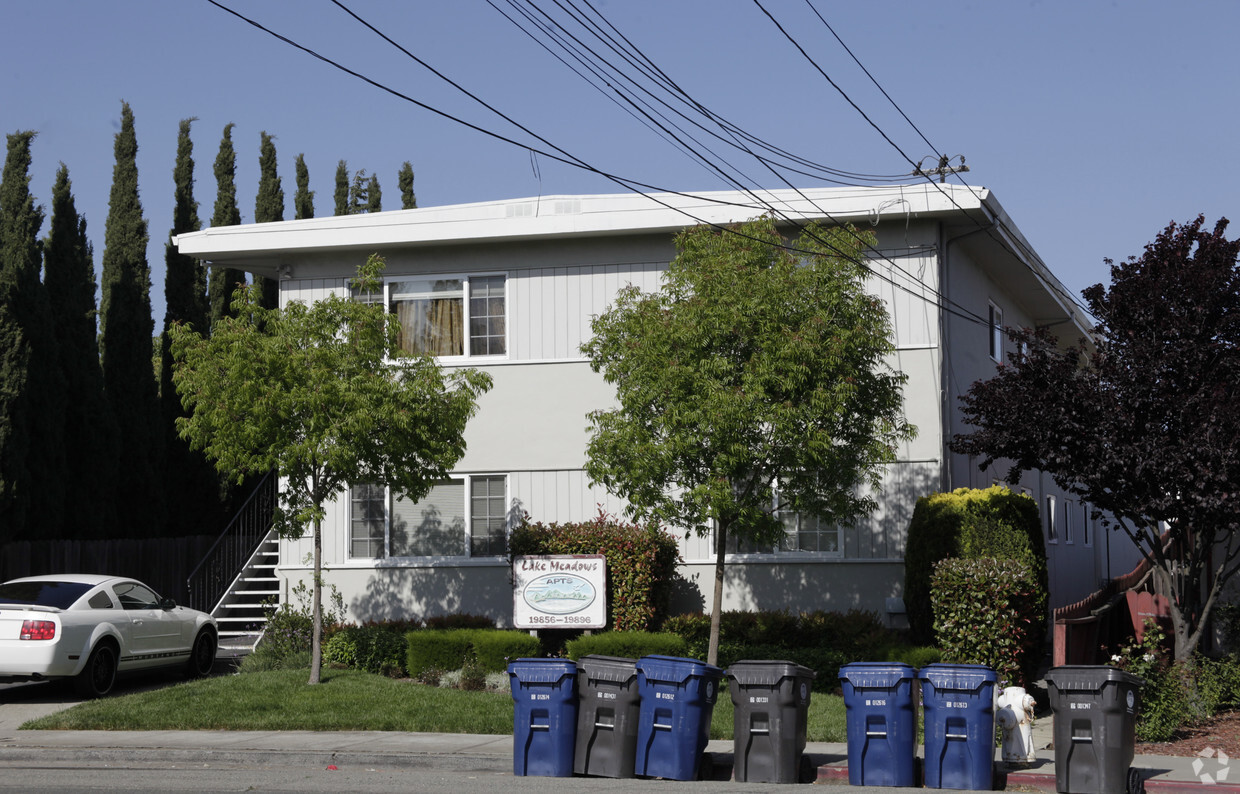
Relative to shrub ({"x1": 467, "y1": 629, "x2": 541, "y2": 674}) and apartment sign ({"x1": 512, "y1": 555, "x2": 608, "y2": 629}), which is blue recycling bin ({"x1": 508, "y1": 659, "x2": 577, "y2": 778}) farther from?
apartment sign ({"x1": 512, "y1": 555, "x2": 608, "y2": 629})

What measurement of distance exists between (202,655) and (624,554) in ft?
19.5

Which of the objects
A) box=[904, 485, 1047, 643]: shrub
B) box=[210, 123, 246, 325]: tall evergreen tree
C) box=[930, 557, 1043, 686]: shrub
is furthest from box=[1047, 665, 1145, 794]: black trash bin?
box=[210, 123, 246, 325]: tall evergreen tree

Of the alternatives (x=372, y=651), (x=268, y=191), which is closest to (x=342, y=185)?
(x=268, y=191)

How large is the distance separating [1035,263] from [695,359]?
9.45 metres

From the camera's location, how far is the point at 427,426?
591 inches

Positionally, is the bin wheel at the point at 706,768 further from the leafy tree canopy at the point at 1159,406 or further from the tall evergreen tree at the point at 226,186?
the tall evergreen tree at the point at 226,186

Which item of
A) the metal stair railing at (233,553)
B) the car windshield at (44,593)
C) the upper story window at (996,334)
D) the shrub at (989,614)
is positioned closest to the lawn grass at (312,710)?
the car windshield at (44,593)

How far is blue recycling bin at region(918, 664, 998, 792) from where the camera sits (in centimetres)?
996

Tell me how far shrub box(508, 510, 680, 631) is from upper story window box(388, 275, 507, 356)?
3138mm

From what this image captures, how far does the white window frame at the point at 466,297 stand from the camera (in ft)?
61.3

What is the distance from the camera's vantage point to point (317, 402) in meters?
14.3

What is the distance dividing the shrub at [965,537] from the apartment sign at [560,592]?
4.05 m

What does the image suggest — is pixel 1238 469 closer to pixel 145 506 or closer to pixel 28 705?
pixel 28 705

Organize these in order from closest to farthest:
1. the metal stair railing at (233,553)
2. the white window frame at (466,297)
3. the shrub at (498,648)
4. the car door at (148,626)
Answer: the car door at (148,626), the shrub at (498,648), the white window frame at (466,297), the metal stair railing at (233,553)
